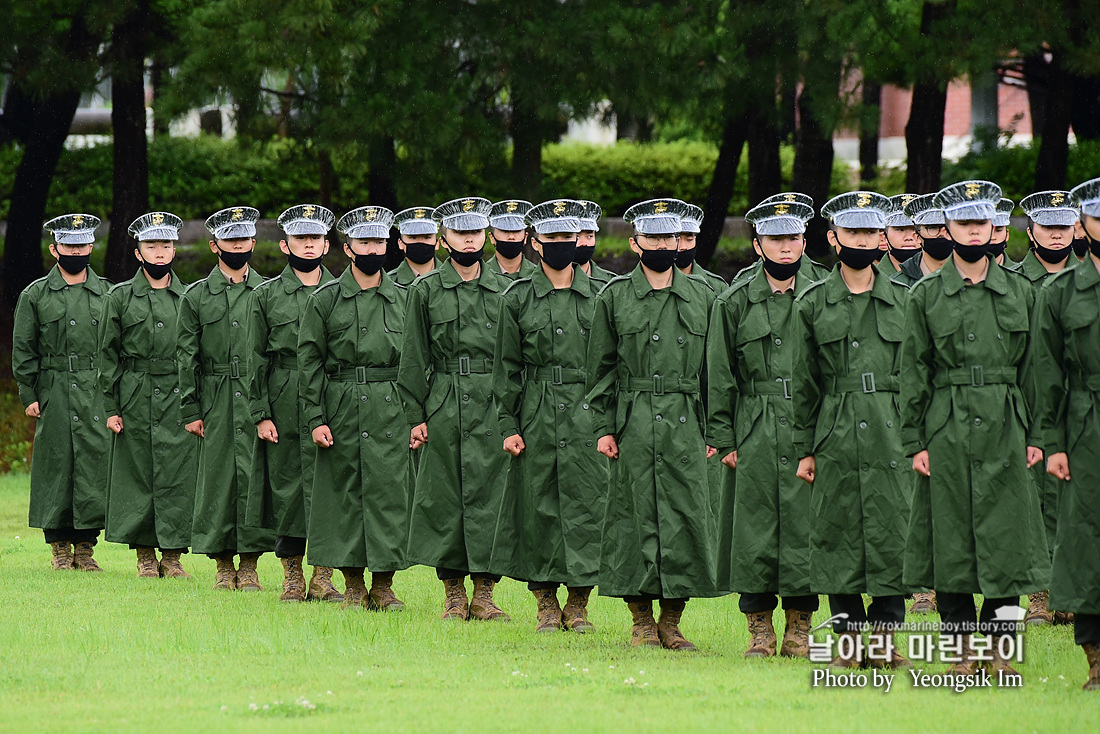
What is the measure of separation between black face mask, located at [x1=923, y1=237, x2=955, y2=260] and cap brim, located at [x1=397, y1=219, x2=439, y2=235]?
11.2 ft

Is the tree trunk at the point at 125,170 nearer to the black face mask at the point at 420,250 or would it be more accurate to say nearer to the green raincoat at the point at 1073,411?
the black face mask at the point at 420,250

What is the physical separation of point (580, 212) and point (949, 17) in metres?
9.24

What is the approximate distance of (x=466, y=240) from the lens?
11.1 m

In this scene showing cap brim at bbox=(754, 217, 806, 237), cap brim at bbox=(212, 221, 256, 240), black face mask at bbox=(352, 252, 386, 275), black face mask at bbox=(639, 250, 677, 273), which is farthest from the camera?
cap brim at bbox=(212, 221, 256, 240)

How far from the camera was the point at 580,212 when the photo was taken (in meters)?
10.7

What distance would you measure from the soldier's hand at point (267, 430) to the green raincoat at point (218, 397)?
386mm

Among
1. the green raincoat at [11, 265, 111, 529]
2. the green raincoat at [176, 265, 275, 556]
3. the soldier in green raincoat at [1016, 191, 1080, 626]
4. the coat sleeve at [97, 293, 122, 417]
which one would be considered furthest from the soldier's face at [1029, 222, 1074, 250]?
the green raincoat at [11, 265, 111, 529]

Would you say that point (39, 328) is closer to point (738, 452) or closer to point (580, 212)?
point (580, 212)

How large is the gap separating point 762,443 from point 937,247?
2.62 meters

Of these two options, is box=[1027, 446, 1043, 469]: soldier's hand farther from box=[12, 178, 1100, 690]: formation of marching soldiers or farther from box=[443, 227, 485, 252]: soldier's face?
Result: box=[443, 227, 485, 252]: soldier's face

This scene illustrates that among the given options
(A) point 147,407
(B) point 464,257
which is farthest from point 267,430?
(B) point 464,257

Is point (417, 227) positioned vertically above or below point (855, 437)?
above

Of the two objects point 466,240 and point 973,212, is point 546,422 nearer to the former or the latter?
point 466,240

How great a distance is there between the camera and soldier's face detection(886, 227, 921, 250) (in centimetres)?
1162
